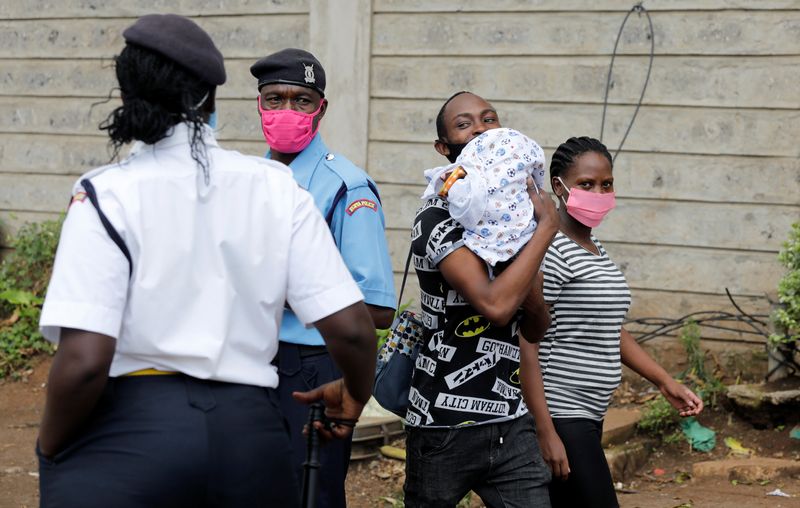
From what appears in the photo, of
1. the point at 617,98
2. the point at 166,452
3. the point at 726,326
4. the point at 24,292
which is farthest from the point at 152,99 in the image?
the point at 24,292

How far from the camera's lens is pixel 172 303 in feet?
7.75

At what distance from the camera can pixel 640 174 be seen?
702cm

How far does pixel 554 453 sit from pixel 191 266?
173 cm

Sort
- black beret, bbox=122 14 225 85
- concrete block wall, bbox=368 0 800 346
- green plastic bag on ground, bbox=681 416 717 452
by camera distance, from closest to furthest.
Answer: black beret, bbox=122 14 225 85 → green plastic bag on ground, bbox=681 416 717 452 → concrete block wall, bbox=368 0 800 346

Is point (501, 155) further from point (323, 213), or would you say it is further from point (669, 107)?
point (669, 107)

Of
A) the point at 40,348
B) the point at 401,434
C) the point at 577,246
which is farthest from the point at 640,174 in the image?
the point at 40,348

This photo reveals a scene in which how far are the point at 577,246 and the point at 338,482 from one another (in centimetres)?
122

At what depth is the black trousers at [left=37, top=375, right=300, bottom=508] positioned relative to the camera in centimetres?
232

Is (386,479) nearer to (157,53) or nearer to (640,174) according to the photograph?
(640,174)

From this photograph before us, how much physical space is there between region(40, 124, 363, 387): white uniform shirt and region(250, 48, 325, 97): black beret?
1.37m

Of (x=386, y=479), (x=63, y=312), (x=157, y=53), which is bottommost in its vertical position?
(x=386, y=479)

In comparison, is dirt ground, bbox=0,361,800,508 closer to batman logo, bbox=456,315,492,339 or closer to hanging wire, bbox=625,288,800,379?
hanging wire, bbox=625,288,800,379

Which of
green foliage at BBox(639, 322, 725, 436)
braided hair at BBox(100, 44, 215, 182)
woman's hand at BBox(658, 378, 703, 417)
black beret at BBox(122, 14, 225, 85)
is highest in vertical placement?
black beret at BBox(122, 14, 225, 85)

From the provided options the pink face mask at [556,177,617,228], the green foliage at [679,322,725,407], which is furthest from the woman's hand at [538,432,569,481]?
the green foliage at [679,322,725,407]
